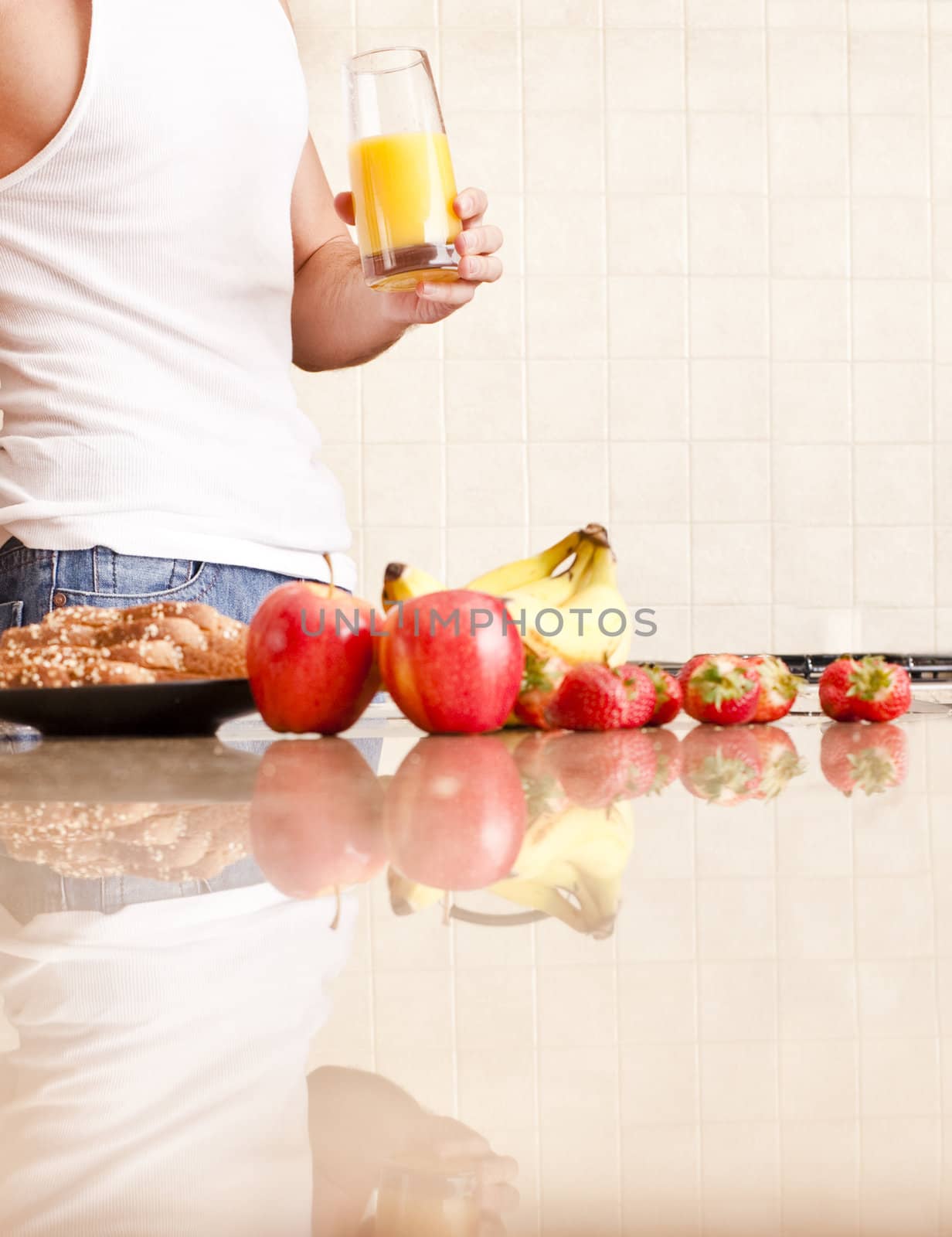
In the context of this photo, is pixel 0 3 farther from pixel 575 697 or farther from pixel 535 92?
pixel 535 92

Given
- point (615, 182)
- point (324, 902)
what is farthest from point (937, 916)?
point (615, 182)

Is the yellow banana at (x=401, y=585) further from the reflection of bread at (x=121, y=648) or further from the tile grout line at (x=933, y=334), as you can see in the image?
the tile grout line at (x=933, y=334)

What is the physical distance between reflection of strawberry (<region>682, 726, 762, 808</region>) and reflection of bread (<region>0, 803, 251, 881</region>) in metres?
0.18

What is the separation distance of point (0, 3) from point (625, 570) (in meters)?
1.59

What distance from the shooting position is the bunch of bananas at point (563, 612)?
793mm

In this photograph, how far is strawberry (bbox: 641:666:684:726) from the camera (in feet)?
2.63

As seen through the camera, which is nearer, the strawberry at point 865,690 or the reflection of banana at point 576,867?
the reflection of banana at point 576,867

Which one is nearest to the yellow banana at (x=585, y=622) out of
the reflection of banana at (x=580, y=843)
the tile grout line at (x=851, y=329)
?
the reflection of banana at (x=580, y=843)

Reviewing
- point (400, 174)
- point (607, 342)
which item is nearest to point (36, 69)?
point (400, 174)

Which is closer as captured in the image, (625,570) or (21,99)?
(21,99)

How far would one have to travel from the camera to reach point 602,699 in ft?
2.45

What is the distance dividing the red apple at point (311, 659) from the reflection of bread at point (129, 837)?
238mm

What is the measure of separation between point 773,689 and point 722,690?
0.15 ft

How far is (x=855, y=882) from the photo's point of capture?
1.04ft
